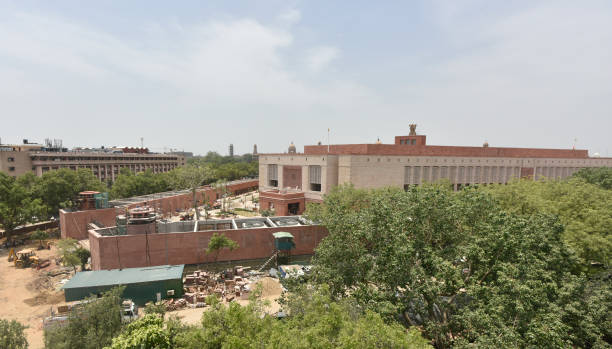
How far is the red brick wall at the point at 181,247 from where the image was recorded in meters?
31.5

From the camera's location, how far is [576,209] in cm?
2436

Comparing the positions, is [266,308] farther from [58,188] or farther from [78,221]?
[58,188]

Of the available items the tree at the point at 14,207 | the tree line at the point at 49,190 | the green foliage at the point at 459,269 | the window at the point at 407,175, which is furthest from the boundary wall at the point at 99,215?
the window at the point at 407,175

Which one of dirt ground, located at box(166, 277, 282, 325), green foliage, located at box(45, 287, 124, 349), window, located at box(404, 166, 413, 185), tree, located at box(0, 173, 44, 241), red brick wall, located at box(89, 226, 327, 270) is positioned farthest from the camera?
window, located at box(404, 166, 413, 185)

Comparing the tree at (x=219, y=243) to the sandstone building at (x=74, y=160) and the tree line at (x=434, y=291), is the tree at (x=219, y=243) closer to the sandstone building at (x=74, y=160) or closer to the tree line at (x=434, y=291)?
the tree line at (x=434, y=291)

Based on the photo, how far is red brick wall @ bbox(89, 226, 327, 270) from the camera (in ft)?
103

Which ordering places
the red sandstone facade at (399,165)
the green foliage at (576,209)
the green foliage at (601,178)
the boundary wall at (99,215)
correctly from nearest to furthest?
the green foliage at (576,209), the boundary wall at (99,215), the green foliage at (601,178), the red sandstone facade at (399,165)

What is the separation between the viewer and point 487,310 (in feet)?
51.9

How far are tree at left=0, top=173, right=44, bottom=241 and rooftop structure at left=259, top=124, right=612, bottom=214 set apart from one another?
3504 cm

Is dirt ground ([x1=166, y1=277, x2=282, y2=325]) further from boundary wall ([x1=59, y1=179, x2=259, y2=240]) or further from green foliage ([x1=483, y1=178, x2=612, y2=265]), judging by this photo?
boundary wall ([x1=59, y1=179, x2=259, y2=240])

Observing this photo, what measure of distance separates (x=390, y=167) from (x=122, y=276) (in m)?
44.5

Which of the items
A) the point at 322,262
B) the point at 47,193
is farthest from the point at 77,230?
the point at 322,262

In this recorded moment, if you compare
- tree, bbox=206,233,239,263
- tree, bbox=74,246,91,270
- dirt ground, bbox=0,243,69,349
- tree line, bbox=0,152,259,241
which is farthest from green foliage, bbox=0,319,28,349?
tree line, bbox=0,152,259,241

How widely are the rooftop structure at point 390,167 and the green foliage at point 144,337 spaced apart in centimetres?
3935
